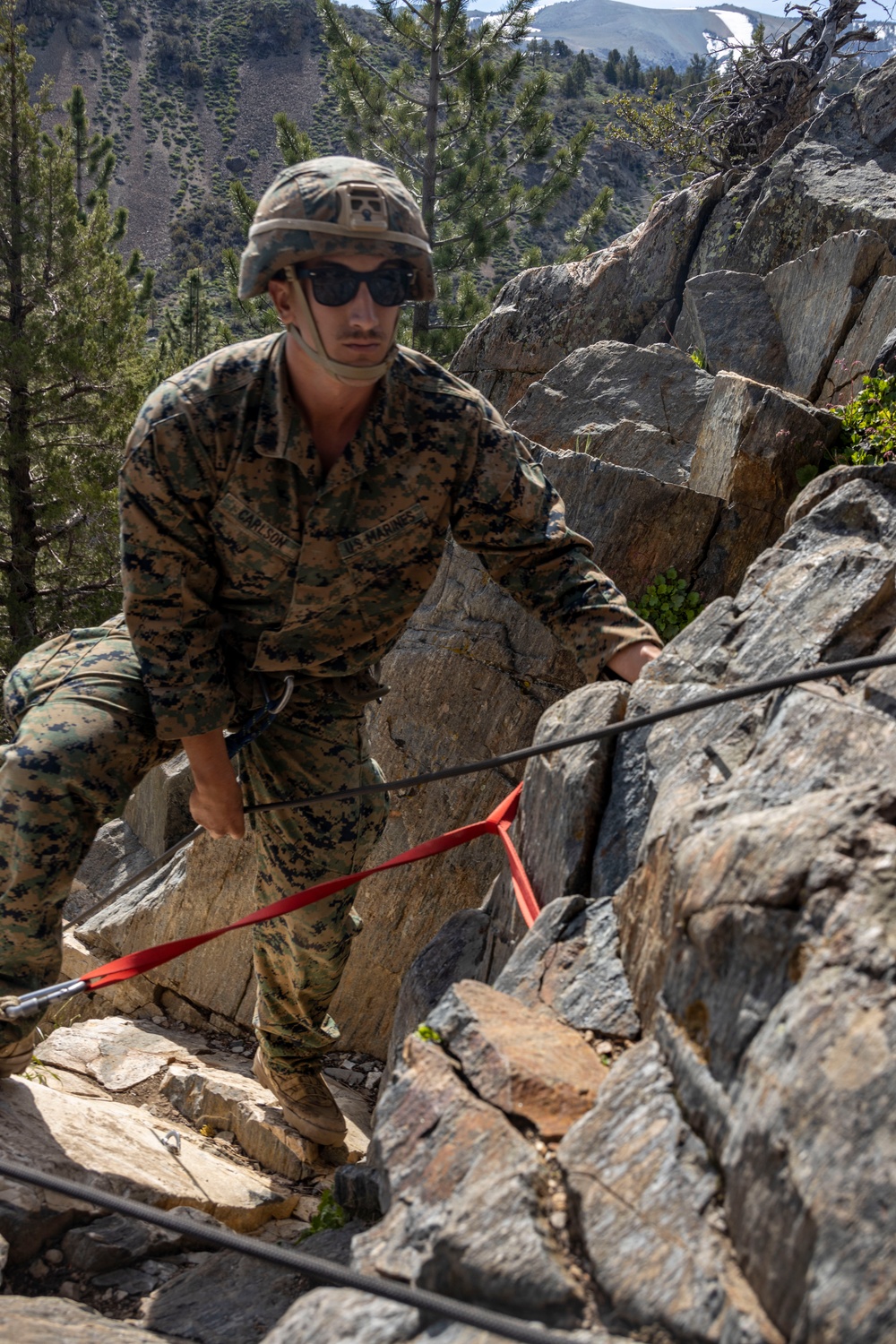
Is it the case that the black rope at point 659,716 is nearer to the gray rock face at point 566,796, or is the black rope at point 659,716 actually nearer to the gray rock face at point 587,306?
the gray rock face at point 566,796

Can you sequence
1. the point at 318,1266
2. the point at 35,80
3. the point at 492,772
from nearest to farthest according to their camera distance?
the point at 318,1266 → the point at 492,772 → the point at 35,80

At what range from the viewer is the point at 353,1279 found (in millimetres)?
1951

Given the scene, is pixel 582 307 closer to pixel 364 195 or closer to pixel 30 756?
pixel 364 195

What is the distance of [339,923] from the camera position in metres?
3.94

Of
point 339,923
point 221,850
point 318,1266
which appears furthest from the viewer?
point 221,850

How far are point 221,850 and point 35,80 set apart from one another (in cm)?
8166


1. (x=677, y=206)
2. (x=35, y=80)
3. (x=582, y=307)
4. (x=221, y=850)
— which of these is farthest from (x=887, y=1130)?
(x=35, y=80)

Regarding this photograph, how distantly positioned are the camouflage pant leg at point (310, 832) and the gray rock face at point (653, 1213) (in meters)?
1.81

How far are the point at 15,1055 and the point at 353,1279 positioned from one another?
203 cm

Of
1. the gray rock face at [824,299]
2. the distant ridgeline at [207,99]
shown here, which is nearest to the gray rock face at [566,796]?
the gray rock face at [824,299]

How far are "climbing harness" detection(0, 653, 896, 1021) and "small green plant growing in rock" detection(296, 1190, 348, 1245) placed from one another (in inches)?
35.5

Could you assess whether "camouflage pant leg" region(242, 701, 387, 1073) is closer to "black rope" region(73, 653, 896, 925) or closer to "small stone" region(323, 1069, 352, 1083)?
"black rope" region(73, 653, 896, 925)

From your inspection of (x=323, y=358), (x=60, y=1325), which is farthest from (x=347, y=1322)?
(x=323, y=358)

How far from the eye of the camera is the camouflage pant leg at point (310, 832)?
3.82 m
